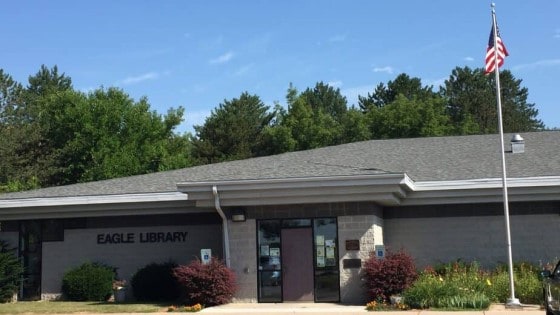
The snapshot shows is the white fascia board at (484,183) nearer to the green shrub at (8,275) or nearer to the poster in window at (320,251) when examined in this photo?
the poster in window at (320,251)

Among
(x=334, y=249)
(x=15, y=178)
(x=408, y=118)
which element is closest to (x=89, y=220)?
(x=334, y=249)

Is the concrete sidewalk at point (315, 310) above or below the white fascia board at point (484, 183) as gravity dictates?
below

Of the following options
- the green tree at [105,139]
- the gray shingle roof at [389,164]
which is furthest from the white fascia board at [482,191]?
the green tree at [105,139]

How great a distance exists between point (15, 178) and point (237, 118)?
20351mm

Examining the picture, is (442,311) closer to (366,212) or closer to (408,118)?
(366,212)

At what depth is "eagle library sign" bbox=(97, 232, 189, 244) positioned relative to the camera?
69.7ft

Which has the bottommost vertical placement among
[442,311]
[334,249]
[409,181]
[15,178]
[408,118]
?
[442,311]

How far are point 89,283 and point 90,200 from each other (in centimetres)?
249

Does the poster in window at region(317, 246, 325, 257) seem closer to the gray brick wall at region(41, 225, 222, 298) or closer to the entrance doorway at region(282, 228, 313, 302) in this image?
the entrance doorway at region(282, 228, 313, 302)

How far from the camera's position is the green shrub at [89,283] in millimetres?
20375

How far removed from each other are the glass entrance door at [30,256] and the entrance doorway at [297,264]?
28.6 feet

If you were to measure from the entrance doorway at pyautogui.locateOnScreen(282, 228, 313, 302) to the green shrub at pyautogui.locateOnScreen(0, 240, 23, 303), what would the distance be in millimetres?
8807

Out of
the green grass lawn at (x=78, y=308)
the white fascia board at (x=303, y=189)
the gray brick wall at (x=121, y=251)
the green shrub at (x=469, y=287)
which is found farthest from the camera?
the gray brick wall at (x=121, y=251)

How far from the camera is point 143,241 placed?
70.2 feet
